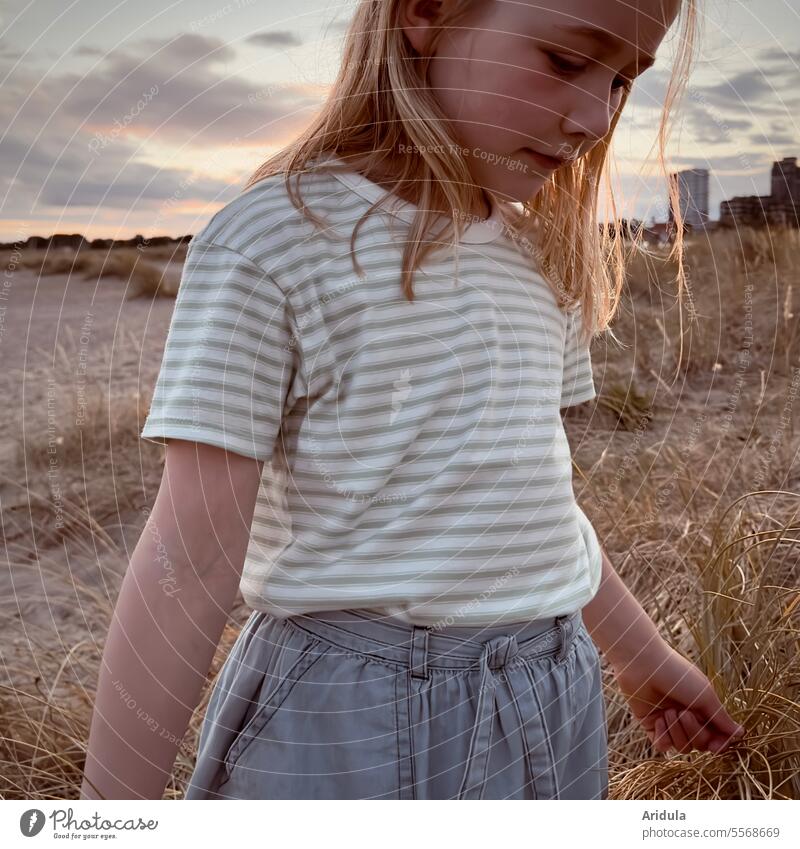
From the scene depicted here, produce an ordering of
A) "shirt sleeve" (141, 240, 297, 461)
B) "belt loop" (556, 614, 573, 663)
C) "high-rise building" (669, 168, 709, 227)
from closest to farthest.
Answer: "shirt sleeve" (141, 240, 297, 461), "belt loop" (556, 614, 573, 663), "high-rise building" (669, 168, 709, 227)

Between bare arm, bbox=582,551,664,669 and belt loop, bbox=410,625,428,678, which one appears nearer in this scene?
belt loop, bbox=410,625,428,678

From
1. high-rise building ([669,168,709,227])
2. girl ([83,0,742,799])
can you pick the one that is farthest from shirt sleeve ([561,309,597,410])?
high-rise building ([669,168,709,227])

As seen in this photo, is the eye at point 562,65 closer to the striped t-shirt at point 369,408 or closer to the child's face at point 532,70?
the child's face at point 532,70

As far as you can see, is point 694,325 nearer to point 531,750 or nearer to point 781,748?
point 781,748

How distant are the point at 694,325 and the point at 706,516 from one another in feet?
2.12

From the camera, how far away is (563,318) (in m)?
0.67

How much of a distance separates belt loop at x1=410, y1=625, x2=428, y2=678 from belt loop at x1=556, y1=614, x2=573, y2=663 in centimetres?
12

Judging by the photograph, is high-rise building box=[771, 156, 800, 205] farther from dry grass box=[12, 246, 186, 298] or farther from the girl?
dry grass box=[12, 246, 186, 298]

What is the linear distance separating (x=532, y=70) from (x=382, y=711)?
41 cm

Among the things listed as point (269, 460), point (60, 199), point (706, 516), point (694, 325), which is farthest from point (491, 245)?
point (694, 325)

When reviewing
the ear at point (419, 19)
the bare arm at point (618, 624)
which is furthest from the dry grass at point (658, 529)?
the ear at point (419, 19)

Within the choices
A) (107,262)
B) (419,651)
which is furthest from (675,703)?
(107,262)

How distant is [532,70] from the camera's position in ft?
1.73

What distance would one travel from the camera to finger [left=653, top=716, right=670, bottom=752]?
763 mm
